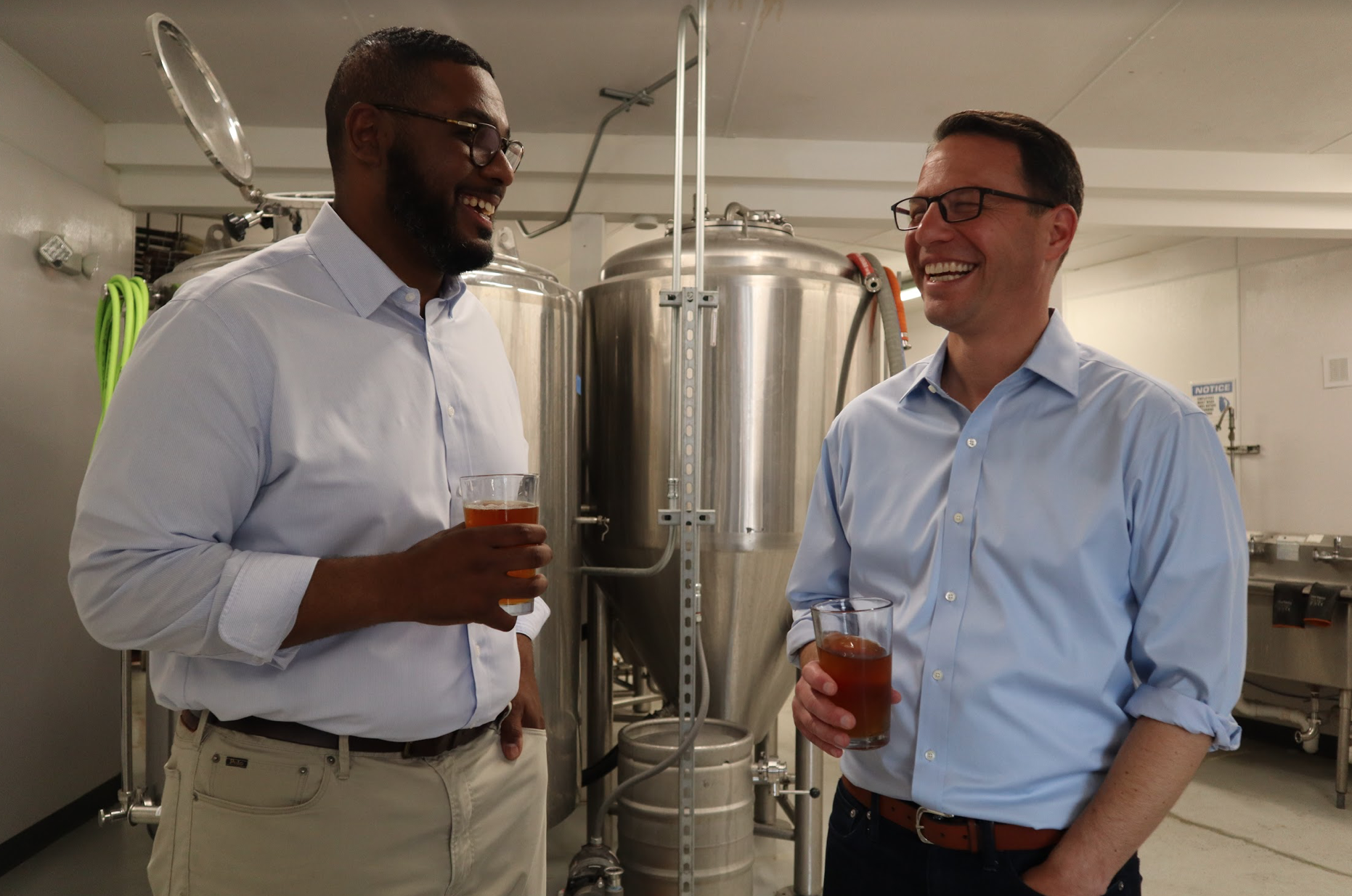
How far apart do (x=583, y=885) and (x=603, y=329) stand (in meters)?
1.97

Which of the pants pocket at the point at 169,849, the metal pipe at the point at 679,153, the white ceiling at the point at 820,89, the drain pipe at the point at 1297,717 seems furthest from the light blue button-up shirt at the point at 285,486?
the drain pipe at the point at 1297,717

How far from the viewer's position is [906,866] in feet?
4.25

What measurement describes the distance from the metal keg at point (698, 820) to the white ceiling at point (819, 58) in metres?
2.64

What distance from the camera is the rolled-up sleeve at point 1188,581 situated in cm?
117

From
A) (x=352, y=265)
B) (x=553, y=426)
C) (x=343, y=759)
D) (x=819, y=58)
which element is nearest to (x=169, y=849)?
(x=343, y=759)

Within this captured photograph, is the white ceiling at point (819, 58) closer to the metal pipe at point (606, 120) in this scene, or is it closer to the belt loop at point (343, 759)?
the metal pipe at point (606, 120)

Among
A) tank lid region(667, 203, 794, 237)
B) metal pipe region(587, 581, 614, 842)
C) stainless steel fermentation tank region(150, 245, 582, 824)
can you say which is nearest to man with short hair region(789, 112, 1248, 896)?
stainless steel fermentation tank region(150, 245, 582, 824)

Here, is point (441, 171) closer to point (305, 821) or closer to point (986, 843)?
point (305, 821)

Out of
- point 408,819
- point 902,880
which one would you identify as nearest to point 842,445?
point 902,880

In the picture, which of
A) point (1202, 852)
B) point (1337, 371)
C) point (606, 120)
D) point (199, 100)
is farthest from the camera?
point (1337, 371)

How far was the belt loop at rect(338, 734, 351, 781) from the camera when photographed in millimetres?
1220

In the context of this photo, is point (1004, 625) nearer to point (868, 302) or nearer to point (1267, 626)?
point (868, 302)

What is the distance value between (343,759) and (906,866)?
2.65ft

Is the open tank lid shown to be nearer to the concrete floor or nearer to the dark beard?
the dark beard
